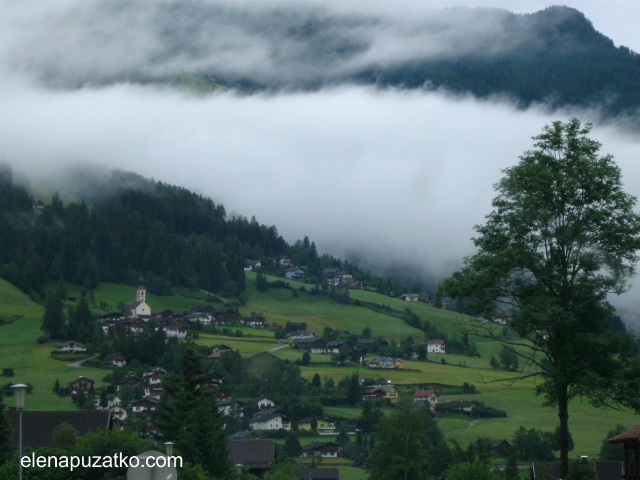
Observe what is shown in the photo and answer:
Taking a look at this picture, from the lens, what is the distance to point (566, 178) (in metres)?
23.1

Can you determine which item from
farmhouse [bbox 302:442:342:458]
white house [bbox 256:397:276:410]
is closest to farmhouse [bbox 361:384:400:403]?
white house [bbox 256:397:276:410]

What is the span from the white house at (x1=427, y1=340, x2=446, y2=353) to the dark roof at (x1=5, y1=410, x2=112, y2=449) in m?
130

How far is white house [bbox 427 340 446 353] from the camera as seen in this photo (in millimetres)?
167650

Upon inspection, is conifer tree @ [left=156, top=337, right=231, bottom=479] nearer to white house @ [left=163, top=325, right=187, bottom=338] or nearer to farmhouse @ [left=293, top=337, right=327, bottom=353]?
farmhouse @ [left=293, top=337, right=327, bottom=353]

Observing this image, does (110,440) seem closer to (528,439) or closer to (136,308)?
(528,439)

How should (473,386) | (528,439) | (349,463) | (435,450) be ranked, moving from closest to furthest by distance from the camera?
(435,450) → (528,439) → (349,463) → (473,386)

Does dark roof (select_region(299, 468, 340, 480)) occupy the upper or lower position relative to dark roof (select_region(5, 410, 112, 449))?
lower

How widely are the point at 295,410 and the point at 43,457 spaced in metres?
90.9

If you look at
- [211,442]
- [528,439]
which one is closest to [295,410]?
[528,439]

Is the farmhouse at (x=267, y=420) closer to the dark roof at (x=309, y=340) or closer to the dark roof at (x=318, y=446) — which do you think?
the dark roof at (x=318, y=446)

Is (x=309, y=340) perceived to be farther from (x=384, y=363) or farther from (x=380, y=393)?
(x=380, y=393)

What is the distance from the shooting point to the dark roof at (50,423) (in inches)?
1628

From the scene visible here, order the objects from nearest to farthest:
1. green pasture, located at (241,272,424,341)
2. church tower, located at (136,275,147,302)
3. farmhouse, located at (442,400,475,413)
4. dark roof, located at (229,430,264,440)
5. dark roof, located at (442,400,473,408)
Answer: dark roof, located at (229,430,264,440)
farmhouse, located at (442,400,475,413)
dark roof, located at (442,400,473,408)
green pasture, located at (241,272,424,341)
church tower, located at (136,275,147,302)

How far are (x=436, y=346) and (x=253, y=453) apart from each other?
10724 cm
